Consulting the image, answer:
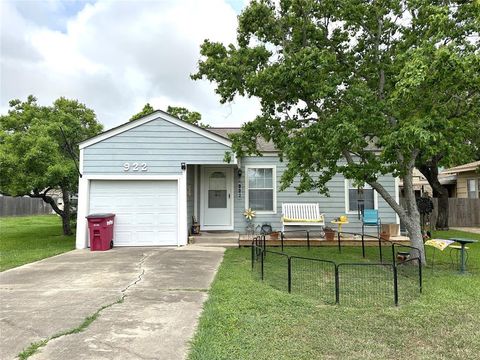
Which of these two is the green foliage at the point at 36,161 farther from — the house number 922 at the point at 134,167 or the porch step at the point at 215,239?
the porch step at the point at 215,239

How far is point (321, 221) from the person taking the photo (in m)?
10.7

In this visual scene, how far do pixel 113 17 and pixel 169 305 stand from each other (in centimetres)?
892

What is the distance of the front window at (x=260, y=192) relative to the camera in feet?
38.5

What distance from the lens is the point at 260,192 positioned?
1175 cm

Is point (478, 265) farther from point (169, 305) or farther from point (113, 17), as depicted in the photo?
point (113, 17)

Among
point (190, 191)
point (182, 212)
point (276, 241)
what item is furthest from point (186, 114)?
point (276, 241)

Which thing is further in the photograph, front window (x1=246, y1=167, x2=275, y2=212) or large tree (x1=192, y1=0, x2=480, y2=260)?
front window (x1=246, y1=167, x2=275, y2=212)

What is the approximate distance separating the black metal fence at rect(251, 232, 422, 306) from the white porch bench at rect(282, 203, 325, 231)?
2549mm

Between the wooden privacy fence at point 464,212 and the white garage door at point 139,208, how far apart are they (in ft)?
48.2

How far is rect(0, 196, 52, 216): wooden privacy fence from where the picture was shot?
25203 mm

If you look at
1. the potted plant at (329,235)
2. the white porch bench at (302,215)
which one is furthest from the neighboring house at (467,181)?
the potted plant at (329,235)

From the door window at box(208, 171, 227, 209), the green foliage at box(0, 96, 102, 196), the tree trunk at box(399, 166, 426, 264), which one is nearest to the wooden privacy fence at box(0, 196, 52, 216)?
the green foliage at box(0, 96, 102, 196)

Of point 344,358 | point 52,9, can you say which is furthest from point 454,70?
point 52,9

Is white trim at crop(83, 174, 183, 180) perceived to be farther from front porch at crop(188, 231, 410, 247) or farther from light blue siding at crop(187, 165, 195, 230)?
front porch at crop(188, 231, 410, 247)
